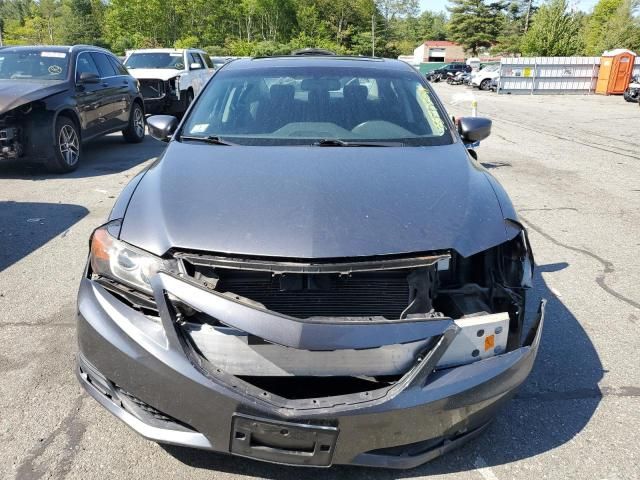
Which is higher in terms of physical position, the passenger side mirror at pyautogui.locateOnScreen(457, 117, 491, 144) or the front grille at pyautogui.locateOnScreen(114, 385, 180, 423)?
the passenger side mirror at pyautogui.locateOnScreen(457, 117, 491, 144)

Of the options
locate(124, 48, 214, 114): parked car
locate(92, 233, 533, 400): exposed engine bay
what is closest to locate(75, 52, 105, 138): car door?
locate(124, 48, 214, 114): parked car

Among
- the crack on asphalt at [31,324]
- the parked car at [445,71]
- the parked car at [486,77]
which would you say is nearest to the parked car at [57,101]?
the crack on asphalt at [31,324]

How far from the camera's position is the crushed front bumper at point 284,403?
1837mm

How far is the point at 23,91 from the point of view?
718 cm

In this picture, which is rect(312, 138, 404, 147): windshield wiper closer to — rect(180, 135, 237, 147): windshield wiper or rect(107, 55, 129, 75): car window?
rect(180, 135, 237, 147): windshield wiper

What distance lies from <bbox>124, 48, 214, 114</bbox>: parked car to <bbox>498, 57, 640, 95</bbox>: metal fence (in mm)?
18615

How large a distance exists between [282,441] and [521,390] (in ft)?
5.12

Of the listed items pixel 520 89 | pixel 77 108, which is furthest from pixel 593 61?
pixel 77 108

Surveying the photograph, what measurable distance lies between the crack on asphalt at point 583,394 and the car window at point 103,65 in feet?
28.9

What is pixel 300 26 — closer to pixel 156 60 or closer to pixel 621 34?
pixel 621 34

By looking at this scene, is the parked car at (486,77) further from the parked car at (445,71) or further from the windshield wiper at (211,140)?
the windshield wiper at (211,140)

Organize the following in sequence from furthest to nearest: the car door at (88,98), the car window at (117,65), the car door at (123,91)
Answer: the car window at (117,65) → the car door at (123,91) → the car door at (88,98)

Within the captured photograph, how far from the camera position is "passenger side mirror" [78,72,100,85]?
8.04m

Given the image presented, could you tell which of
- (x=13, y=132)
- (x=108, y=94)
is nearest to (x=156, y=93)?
(x=108, y=94)
